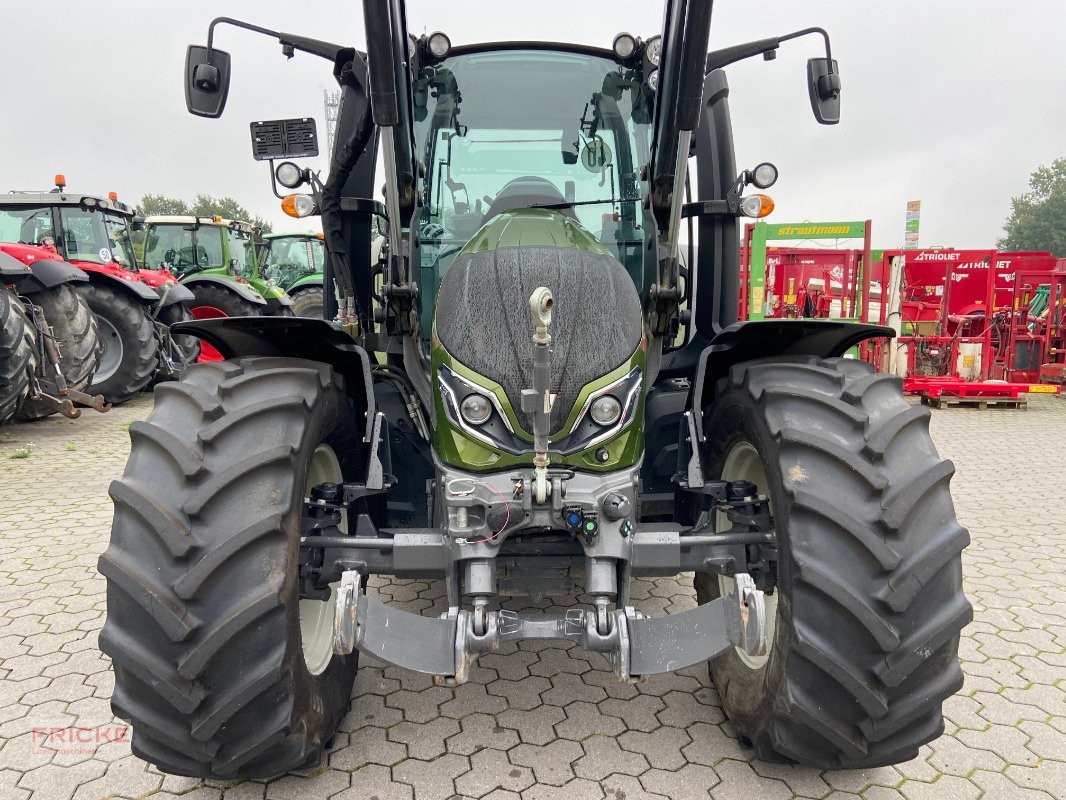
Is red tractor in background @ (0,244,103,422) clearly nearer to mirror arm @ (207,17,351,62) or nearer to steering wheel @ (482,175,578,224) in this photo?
mirror arm @ (207,17,351,62)

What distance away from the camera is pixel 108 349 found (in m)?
9.62

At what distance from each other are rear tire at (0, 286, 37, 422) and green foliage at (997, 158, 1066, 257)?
7098cm

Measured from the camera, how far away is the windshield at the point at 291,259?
1553 centimetres

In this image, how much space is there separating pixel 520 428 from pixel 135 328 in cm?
895

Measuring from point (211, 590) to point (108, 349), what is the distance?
9170mm

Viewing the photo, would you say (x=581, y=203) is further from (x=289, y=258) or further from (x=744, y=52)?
(x=289, y=258)

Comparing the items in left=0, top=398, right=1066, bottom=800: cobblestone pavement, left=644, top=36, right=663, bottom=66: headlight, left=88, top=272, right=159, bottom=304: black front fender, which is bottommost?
left=0, top=398, right=1066, bottom=800: cobblestone pavement

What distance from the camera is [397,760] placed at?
2443 mm

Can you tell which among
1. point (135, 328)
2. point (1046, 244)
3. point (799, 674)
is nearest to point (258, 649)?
point (799, 674)

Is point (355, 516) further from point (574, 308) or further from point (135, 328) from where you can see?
point (135, 328)

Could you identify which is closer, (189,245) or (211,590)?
(211,590)

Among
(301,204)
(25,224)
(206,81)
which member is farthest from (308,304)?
(206,81)

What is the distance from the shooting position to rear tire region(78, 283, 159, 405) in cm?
941

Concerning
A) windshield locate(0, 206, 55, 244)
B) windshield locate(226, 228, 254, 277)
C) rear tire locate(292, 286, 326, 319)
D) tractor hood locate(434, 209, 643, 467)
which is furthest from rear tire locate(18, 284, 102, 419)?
tractor hood locate(434, 209, 643, 467)
